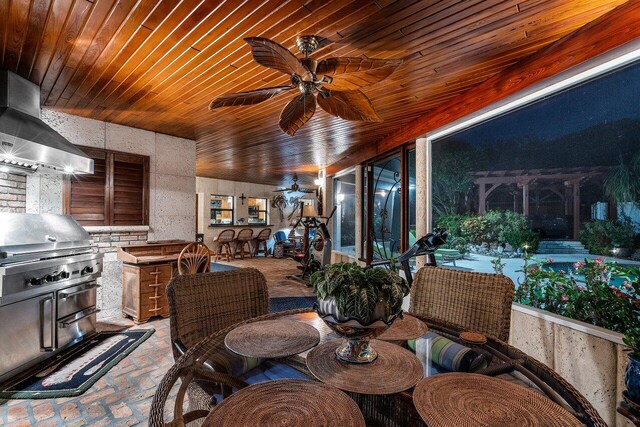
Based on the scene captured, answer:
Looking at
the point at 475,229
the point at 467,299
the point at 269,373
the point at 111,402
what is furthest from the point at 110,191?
the point at 475,229

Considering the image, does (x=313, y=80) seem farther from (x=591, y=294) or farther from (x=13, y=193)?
(x=13, y=193)

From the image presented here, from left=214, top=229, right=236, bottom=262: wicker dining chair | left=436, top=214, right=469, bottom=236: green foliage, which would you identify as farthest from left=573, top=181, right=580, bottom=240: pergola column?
left=214, top=229, right=236, bottom=262: wicker dining chair

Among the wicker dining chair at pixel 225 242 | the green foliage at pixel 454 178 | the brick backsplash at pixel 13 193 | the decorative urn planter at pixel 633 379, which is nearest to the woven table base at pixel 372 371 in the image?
the decorative urn planter at pixel 633 379

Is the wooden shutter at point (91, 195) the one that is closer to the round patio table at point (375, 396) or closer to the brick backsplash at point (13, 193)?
the brick backsplash at point (13, 193)

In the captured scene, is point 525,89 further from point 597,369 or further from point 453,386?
point 453,386

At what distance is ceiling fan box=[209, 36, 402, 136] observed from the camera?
160 cm

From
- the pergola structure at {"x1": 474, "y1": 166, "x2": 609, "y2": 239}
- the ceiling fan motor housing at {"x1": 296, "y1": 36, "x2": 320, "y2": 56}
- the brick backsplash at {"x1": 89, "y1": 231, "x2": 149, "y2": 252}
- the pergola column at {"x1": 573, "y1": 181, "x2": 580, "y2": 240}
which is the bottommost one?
the brick backsplash at {"x1": 89, "y1": 231, "x2": 149, "y2": 252}

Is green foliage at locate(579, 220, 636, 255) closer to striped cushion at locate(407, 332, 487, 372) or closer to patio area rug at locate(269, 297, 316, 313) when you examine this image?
striped cushion at locate(407, 332, 487, 372)

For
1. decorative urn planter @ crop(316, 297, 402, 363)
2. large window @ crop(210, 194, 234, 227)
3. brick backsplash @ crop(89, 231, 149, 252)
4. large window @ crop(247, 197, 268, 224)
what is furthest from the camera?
large window @ crop(247, 197, 268, 224)

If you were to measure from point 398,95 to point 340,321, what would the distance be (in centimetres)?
253

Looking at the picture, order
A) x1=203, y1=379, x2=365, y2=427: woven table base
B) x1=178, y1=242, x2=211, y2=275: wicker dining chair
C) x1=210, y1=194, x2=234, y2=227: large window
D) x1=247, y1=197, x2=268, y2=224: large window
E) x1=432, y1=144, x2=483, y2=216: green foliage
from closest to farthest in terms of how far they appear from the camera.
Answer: x1=203, y1=379, x2=365, y2=427: woven table base
x1=432, y1=144, x2=483, y2=216: green foliage
x1=178, y1=242, x2=211, y2=275: wicker dining chair
x1=210, y1=194, x2=234, y2=227: large window
x1=247, y1=197, x2=268, y2=224: large window

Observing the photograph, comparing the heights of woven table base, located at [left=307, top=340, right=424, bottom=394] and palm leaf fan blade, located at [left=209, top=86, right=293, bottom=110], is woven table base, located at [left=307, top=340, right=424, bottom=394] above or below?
below

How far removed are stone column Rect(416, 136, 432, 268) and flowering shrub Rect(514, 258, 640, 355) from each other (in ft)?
4.22

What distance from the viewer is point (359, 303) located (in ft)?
3.15
